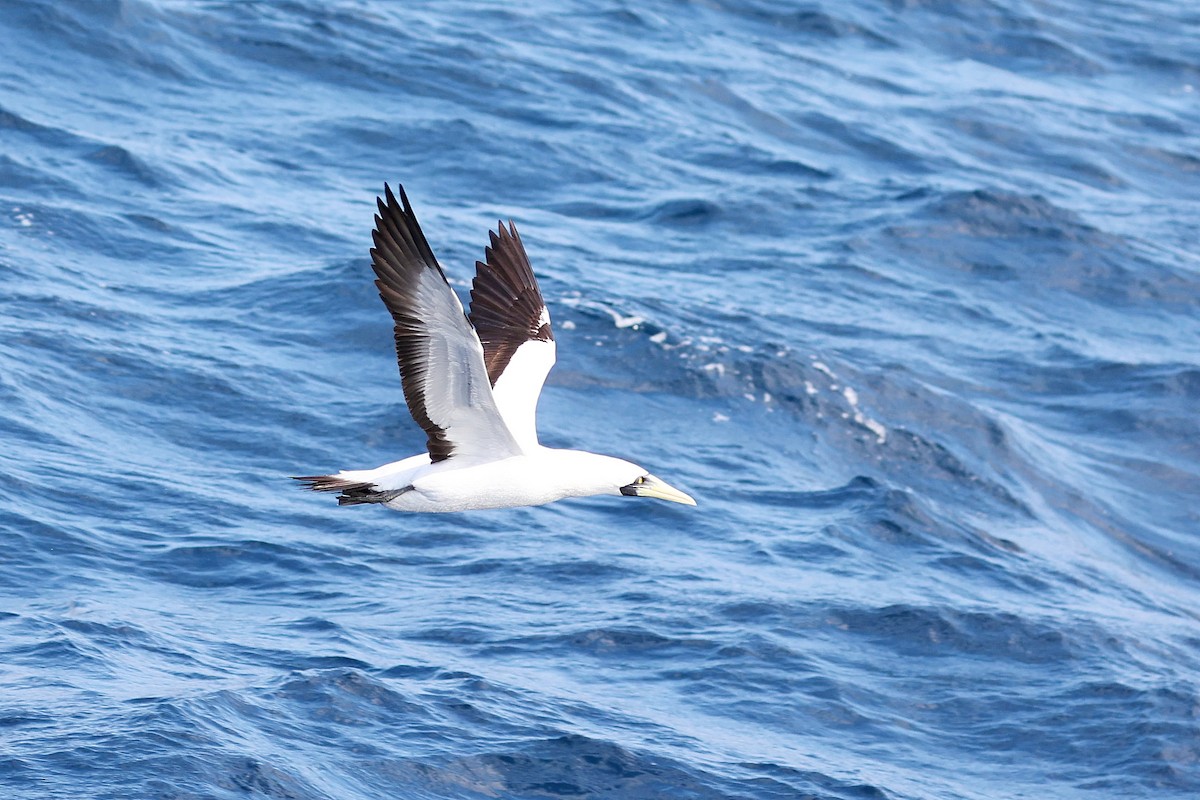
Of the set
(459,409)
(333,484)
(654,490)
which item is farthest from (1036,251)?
(333,484)

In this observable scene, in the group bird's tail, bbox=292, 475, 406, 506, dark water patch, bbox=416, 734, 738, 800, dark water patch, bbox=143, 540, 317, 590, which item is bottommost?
dark water patch, bbox=416, 734, 738, 800

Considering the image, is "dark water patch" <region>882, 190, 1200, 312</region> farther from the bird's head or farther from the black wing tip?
the black wing tip

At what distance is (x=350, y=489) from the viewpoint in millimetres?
Answer: 10359

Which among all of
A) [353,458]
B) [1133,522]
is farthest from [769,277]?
[353,458]

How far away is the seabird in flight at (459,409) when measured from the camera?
32.2 ft

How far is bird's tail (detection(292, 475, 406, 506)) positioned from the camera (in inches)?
401

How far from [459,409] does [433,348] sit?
0.54 m

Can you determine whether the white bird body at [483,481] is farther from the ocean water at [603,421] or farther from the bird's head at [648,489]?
the ocean water at [603,421]

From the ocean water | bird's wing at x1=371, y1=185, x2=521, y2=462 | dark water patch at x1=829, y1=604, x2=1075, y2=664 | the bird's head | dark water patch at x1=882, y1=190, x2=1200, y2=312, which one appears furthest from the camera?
dark water patch at x1=882, y1=190, x2=1200, y2=312

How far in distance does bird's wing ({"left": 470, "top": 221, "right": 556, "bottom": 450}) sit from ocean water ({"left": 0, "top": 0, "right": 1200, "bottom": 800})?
320 centimetres

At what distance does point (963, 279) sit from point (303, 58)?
9.94 metres

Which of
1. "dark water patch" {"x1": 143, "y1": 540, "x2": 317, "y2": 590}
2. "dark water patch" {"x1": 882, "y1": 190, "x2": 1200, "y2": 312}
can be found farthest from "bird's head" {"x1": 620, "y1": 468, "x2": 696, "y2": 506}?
"dark water patch" {"x1": 882, "y1": 190, "x2": 1200, "y2": 312}

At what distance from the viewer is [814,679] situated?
15.2 meters

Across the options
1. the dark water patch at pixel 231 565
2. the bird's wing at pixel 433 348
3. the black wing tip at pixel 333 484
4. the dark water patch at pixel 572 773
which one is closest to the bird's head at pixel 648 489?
the bird's wing at pixel 433 348
